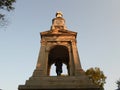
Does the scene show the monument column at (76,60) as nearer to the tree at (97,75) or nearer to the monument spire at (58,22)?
the monument spire at (58,22)

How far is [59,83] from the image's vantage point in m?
18.5

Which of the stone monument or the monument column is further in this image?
the monument column

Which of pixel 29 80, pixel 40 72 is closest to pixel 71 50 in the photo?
pixel 40 72

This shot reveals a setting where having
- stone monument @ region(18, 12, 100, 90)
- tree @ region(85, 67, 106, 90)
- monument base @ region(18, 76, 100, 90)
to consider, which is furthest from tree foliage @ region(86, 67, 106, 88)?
monument base @ region(18, 76, 100, 90)

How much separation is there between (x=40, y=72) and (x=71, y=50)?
391 centimetres

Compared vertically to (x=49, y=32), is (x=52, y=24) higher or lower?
higher

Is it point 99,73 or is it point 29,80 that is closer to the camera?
point 29,80

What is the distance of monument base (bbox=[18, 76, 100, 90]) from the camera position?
17.7m

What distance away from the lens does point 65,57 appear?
2397 centimetres

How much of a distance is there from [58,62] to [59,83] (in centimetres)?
579

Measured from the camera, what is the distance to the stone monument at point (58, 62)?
17.9 m

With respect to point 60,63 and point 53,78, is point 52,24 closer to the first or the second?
point 60,63

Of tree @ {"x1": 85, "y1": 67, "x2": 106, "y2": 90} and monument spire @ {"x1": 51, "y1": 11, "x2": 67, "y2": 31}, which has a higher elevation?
monument spire @ {"x1": 51, "y1": 11, "x2": 67, "y2": 31}

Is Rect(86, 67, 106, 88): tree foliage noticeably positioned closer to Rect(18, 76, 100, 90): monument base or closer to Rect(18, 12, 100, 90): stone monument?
Rect(18, 12, 100, 90): stone monument
